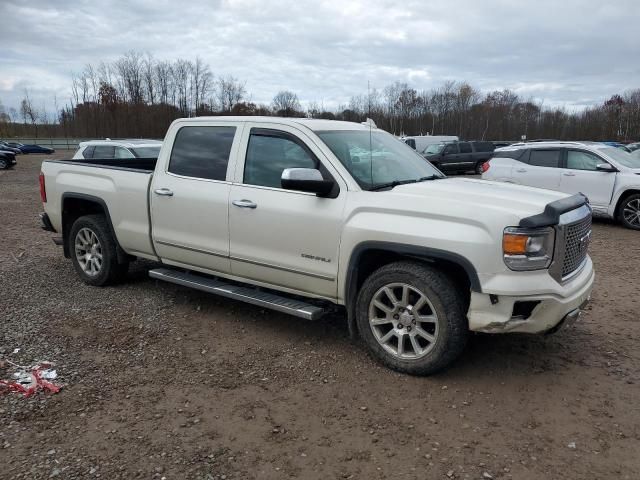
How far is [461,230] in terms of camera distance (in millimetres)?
3602

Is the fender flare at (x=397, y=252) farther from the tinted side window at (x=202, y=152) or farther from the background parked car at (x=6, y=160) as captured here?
the background parked car at (x=6, y=160)

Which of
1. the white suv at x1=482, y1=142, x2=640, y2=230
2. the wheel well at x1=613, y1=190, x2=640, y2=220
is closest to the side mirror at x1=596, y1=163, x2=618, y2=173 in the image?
the white suv at x1=482, y1=142, x2=640, y2=230

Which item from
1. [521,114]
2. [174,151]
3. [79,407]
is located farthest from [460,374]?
[521,114]

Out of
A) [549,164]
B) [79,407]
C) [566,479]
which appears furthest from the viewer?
[549,164]

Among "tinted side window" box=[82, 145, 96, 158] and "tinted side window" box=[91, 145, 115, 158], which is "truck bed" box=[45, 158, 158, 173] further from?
"tinted side window" box=[82, 145, 96, 158]

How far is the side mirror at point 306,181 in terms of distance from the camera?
157 inches

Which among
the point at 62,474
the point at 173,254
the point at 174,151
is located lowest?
the point at 62,474

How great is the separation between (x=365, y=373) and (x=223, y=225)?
6.06 feet

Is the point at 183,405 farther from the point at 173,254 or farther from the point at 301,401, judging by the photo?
the point at 173,254

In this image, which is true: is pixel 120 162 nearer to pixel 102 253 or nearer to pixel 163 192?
pixel 102 253

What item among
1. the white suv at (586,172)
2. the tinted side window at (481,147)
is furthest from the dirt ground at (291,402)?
the tinted side window at (481,147)

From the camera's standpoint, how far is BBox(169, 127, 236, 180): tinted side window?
493 centimetres

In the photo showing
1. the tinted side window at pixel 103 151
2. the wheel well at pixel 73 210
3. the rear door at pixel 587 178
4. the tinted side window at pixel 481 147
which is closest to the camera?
the wheel well at pixel 73 210

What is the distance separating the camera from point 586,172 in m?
11.0
